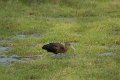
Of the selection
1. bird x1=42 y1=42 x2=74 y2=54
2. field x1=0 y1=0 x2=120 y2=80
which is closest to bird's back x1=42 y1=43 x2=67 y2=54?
bird x1=42 y1=42 x2=74 y2=54

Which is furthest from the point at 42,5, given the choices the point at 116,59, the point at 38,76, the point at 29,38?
the point at 38,76

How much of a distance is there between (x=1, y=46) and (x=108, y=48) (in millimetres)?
5769

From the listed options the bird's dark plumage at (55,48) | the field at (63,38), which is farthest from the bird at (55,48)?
the field at (63,38)

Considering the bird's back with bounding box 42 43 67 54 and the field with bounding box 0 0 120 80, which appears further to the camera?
the bird's back with bounding box 42 43 67 54

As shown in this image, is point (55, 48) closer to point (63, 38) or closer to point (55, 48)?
point (55, 48)

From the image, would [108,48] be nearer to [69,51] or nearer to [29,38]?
[69,51]

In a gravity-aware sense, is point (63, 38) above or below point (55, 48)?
below

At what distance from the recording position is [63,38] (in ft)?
80.4

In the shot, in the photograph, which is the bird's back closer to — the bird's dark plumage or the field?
the bird's dark plumage

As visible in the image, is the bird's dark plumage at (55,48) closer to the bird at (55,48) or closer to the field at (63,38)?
→ the bird at (55,48)

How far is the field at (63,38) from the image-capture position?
15.9m

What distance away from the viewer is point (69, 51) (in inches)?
797

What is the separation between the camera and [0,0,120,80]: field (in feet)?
52.2

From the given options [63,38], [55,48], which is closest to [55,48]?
[55,48]
